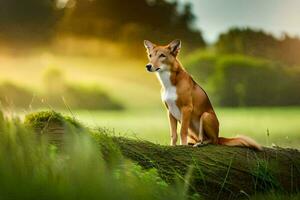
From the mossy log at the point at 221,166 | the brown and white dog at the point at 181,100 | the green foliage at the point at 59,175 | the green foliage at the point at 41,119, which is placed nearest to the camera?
the green foliage at the point at 59,175

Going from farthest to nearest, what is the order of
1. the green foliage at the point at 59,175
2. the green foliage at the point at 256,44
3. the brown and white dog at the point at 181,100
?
the green foliage at the point at 256,44 → the brown and white dog at the point at 181,100 → the green foliage at the point at 59,175

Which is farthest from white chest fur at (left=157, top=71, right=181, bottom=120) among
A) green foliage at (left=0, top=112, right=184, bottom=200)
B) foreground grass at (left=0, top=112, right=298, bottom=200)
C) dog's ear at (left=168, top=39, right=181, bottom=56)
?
green foliage at (left=0, top=112, right=184, bottom=200)

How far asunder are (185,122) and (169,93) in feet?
Result: 0.89

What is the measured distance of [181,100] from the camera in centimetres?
607

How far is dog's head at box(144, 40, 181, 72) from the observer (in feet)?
19.8

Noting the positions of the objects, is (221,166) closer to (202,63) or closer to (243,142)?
(243,142)

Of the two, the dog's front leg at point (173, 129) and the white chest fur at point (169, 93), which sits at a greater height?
the white chest fur at point (169, 93)

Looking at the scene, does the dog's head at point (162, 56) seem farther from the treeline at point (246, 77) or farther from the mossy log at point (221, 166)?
the treeline at point (246, 77)

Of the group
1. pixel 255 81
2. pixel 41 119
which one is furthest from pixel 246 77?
pixel 41 119

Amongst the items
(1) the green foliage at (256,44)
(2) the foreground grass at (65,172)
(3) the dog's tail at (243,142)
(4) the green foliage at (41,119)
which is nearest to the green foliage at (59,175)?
(2) the foreground grass at (65,172)

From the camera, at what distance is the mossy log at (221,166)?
4926mm

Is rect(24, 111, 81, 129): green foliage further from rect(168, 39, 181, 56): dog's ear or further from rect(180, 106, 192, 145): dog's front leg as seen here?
rect(168, 39, 181, 56): dog's ear

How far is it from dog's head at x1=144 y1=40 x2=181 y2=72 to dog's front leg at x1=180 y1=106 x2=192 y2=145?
1.14ft

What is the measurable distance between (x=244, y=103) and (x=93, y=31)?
2.91 meters
